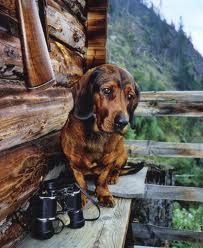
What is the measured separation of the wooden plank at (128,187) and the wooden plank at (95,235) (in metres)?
0.26

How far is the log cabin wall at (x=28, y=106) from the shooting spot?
155cm

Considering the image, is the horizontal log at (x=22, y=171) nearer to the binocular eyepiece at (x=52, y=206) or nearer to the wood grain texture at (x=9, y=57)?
the binocular eyepiece at (x=52, y=206)

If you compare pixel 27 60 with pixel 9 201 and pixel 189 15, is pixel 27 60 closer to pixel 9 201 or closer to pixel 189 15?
pixel 9 201

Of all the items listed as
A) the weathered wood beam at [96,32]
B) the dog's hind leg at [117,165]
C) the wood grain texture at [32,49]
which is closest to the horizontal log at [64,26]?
the weathered wood beam at [96,32]

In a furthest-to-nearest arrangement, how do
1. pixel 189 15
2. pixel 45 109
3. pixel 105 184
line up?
pixel 189 15 → pixel 105 184 → pixel 45 109

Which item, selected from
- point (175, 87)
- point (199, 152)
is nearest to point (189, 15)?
point (175, 87)

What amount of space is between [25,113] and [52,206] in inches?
18.9

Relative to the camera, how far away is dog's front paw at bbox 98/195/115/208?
7.36ft

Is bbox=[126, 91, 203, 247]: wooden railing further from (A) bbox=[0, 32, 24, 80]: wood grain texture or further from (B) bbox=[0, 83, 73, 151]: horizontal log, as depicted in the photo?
(A) bbox=[0, 32, 24, 80]: wood grain texture

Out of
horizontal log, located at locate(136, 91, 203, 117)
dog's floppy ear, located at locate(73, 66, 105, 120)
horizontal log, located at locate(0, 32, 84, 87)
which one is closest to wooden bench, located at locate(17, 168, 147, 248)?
dog's floppy ear, located at locate(73, 66, 105, 120)

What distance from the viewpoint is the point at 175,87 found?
26312 mm

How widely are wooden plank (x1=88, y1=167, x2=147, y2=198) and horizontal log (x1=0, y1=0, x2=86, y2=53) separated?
1064 mm

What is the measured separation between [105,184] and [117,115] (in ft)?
1.69

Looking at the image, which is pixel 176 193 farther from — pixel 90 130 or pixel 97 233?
pixel 97 233
